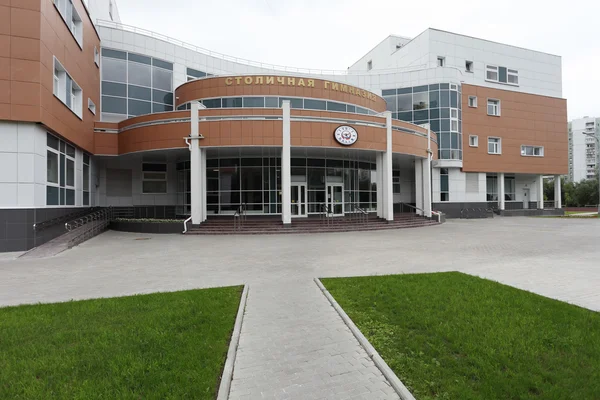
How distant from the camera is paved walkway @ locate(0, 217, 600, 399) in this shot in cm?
354

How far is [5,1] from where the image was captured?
12.5m

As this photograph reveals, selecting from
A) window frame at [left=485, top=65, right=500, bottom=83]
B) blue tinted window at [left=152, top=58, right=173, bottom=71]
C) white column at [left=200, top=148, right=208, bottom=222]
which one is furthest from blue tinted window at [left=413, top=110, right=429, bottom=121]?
Result: blue tinted window at [left=152, top=58, right=173, bottom=71]

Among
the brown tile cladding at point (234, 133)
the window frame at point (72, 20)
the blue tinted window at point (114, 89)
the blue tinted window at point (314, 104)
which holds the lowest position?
the brown tile cladding at point (234, 133)

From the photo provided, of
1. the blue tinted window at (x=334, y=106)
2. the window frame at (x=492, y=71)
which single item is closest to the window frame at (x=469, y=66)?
the window frame at (x=492, y=71)

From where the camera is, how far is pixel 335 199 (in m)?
24.6

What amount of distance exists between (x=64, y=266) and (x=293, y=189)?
15.4 metres

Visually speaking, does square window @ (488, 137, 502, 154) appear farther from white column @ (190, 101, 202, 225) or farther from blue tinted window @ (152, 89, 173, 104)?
blue tinted window @ (152, 89, 173, 104)

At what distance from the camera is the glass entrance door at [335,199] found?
24.3 metres

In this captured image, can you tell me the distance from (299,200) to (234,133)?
269 inches

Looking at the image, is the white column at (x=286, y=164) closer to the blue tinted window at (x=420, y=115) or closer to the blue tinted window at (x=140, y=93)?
the blue tinted window at (x=140, y=93)

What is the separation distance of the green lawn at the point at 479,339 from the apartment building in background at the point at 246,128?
13.9 metres

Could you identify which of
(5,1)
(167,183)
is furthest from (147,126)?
(5,1)

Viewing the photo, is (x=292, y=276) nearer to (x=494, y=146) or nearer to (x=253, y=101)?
(x=253, y=101)

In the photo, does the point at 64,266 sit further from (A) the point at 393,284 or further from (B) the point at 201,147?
(B) the point at 201,147
